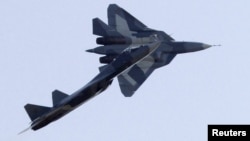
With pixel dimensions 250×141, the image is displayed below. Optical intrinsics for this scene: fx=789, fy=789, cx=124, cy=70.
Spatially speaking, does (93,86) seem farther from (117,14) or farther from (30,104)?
(117,14)

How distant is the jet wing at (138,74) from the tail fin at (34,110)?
10507 mm

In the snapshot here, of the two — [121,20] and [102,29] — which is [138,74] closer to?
[102,29]

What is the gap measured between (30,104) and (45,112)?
1.12 meters

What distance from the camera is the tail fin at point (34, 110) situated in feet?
170

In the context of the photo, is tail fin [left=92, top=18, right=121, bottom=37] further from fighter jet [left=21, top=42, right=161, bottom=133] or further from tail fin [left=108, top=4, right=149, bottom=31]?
fighter jet [left=21, top=42, right=161, bottom=133]

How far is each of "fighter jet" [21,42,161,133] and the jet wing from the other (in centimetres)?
477

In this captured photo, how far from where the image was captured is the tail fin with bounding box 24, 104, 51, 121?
51.9 meters

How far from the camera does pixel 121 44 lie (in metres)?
62.2

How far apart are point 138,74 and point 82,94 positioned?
34.0 feet

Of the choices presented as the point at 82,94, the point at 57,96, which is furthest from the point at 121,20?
the point at 57,96

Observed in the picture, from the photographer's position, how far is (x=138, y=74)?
62656 mm

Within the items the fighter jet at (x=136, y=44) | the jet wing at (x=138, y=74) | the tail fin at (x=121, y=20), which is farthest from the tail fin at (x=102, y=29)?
the jet wing at (x=138, y=74)

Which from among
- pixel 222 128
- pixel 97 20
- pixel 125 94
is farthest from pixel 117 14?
pixel 222 128

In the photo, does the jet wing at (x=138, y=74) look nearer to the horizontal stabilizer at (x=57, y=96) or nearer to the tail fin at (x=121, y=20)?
the tail fin at (x=121, y=20)
